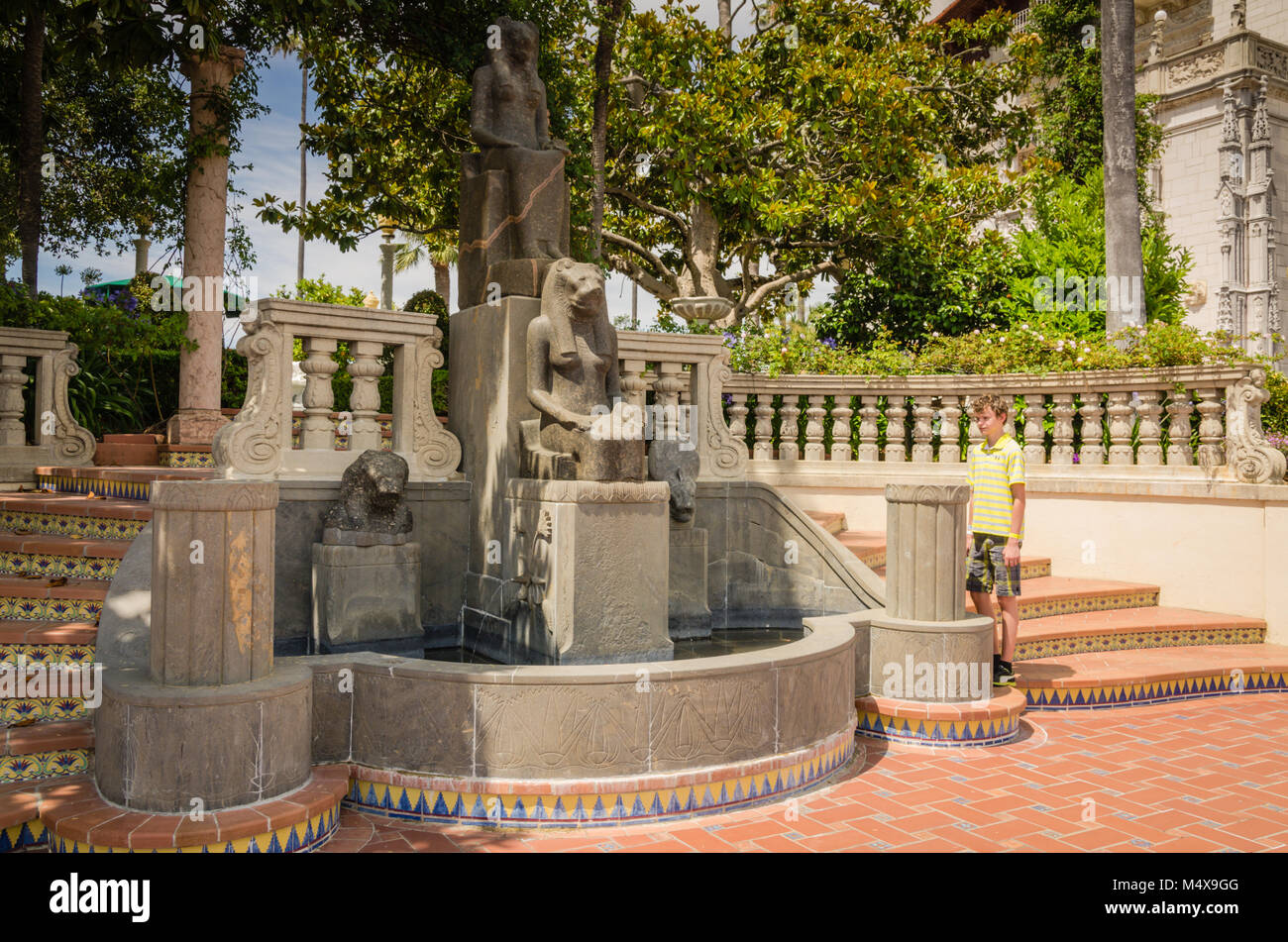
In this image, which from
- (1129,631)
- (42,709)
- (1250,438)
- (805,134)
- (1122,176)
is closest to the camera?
(42,709)

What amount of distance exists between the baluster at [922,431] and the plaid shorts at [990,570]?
3.06 m

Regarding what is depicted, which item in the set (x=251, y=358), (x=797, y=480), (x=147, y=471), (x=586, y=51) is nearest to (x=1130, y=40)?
(x=797, y=480)

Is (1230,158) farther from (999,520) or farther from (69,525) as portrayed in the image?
(69,525)

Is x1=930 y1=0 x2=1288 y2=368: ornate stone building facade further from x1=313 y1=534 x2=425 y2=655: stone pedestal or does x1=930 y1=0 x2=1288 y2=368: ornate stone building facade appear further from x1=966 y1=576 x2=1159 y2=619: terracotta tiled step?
x1=313 y1=534 x2=425 y2=655: stone pedestal

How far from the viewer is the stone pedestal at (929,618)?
6047 mm

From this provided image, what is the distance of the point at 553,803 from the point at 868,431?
255 inches

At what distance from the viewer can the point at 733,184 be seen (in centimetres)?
1515

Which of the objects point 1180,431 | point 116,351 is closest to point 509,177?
point 116,351

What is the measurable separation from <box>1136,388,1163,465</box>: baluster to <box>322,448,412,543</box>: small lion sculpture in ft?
22.8

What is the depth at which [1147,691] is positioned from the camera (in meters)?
7.04

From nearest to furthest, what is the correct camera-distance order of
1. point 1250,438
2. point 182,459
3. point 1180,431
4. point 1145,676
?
point 1145,676, point 1250,438, point 1180,431, point 182,459

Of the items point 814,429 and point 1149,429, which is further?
point 814,429

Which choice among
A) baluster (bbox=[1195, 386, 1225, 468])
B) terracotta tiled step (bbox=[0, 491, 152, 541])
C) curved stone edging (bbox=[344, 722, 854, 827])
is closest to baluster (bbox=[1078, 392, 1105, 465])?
baluster (bbox=[1195, 386, 1225, 468])

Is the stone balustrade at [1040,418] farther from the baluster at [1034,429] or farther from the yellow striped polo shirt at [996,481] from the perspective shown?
the yellow striped polo shirt at [996,481]
